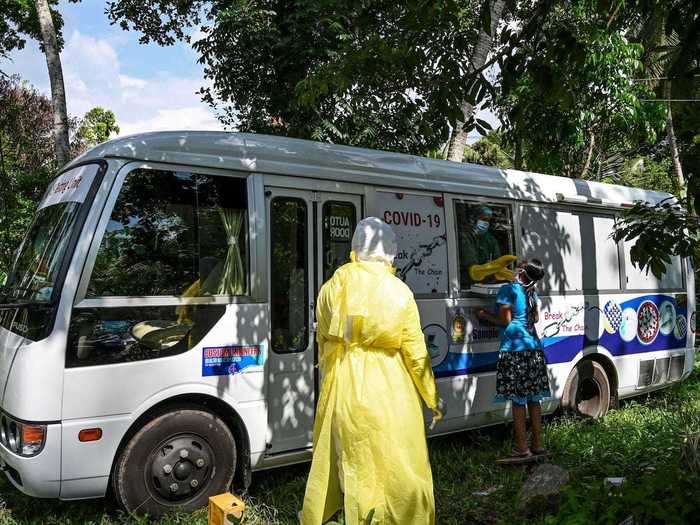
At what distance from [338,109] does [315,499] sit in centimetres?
780

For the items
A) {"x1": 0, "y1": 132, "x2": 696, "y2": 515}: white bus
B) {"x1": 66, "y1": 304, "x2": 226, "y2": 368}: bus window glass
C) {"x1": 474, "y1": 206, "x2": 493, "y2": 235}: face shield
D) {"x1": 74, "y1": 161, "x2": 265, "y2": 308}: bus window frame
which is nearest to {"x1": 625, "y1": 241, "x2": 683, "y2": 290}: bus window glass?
{"x1": 474, "y1": 206, "x2": 493, "y2": 235}: face shield

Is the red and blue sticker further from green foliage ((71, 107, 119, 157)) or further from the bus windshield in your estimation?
green foliage ((71, 107, 119, 157))

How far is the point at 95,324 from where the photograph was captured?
4.19m

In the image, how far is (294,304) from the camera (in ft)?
16.7

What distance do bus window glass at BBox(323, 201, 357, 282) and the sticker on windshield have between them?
1885 millimetres

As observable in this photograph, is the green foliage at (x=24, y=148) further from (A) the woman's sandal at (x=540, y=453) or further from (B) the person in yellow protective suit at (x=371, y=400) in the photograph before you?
(A) the woman's sandal at (x=540, y=453)

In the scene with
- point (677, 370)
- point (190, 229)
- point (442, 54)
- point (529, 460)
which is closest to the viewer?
point (442, 54)

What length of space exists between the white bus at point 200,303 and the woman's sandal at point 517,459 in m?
0.58

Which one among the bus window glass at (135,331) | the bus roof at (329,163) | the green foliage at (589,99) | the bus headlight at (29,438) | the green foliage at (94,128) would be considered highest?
the green foliage at (94,128)

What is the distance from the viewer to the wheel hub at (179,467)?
14.5ft

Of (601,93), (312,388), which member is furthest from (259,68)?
(312,388)

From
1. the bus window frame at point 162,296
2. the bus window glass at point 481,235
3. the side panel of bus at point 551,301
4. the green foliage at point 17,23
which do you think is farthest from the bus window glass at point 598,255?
the green foliage at point 17,23

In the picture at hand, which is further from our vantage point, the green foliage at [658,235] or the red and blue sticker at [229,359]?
the red and blue sticker at [229,359]

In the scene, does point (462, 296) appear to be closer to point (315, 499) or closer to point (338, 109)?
point (315, 499)
